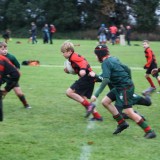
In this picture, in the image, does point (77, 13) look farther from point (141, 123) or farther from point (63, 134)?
point (141, 123)

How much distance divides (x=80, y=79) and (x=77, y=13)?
50314mm

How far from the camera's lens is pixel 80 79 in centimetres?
885

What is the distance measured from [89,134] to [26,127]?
47.5 inches

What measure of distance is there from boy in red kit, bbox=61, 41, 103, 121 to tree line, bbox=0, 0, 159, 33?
47.7 meters

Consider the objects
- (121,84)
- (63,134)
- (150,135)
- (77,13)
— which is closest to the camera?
(150,135)

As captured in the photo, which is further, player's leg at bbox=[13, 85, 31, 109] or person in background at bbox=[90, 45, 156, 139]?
player's leg at bbox=[13, 85, 31, 109]

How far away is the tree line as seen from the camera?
56281mm

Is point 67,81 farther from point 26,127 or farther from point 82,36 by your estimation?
point 82,36

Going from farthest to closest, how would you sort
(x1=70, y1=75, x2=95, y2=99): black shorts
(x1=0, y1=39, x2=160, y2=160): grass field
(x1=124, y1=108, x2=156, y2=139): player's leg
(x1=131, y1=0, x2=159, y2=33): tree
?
(x1=131, y1=0, x2=159, y2=33): tree
(x1=70, y1=75, x2=95, y2=99): black shorts
(x1=124, y1=108, x2=156, y2=139): player's leg
(x1=0, y1=39, x2=160, y2=160): grass field

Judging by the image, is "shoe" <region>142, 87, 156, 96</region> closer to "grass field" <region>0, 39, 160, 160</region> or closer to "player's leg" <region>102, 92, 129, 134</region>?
"grass field" <region>0, 39, 160, 160</region>

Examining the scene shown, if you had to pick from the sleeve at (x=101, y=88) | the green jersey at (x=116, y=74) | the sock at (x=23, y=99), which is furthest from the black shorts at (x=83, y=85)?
the sleeve at (x=101, y=88)

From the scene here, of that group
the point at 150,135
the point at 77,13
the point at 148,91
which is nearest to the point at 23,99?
the point at 150,135

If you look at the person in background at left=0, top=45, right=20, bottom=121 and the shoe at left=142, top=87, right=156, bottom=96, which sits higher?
the person in background at left=0, top=45, right=20, bottom=121

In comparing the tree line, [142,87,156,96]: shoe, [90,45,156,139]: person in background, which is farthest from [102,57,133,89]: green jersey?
the tree line
